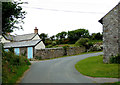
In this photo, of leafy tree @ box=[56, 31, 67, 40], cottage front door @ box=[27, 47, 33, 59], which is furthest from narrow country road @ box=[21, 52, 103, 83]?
leafy tree @ box=[56, 31, 67, 40]

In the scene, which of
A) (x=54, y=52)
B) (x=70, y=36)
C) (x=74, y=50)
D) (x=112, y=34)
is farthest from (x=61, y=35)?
(x=112, y=34)

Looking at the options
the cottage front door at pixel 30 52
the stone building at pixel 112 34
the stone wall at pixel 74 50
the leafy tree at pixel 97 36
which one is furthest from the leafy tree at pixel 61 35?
the stone building at pixel 112 34

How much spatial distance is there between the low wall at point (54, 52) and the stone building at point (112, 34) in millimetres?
12893

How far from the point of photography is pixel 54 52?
28.1 metres

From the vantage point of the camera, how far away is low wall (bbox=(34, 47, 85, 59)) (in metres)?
25.3

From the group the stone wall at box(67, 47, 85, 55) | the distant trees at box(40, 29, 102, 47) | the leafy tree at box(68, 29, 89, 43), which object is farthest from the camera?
the leafy tree at box(68, 29, 89, 43)

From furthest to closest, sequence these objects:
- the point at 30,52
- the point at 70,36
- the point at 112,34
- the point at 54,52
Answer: the point at 70,36 < the point at 54,52 < the point at 30,52 < the point at 112,34

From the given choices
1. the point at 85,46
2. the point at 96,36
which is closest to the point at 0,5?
the point at 85,46

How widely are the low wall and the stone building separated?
42.3 ft

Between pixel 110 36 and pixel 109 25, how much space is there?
1.38m

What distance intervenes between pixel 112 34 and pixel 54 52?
1442cm

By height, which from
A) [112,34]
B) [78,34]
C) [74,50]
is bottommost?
[74,50]

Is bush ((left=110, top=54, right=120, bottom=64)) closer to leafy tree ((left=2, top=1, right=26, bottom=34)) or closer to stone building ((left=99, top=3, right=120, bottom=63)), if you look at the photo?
stone building ((left=99, top=3, right=120, bottom=63))

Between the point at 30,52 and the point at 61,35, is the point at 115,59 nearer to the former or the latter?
the point at 30,52
